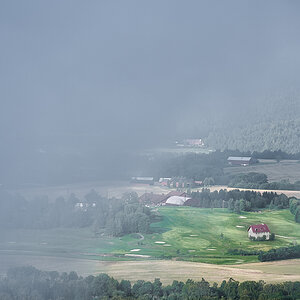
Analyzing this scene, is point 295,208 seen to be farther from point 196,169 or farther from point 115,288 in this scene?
point 115,288

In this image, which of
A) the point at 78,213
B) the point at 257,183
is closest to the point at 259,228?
the point at 257,183

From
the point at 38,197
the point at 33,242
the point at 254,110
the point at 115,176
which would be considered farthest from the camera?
the point at 254,110

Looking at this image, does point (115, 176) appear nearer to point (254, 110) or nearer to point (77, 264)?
point (77, 264)

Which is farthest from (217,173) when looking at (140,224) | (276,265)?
(276,265)

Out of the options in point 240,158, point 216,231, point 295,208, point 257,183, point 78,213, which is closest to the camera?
point 78,213

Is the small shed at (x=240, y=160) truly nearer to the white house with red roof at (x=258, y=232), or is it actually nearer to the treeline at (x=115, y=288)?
the white house with red roof at (x=258, y=232)

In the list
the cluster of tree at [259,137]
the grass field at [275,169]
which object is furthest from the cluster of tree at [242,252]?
the cluster of tree at [259,137]

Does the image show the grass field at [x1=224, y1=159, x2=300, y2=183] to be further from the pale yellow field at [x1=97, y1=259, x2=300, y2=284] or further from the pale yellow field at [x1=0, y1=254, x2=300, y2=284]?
the pale yellow field at [x1=0, y1=254, x2=300, y2=284]
